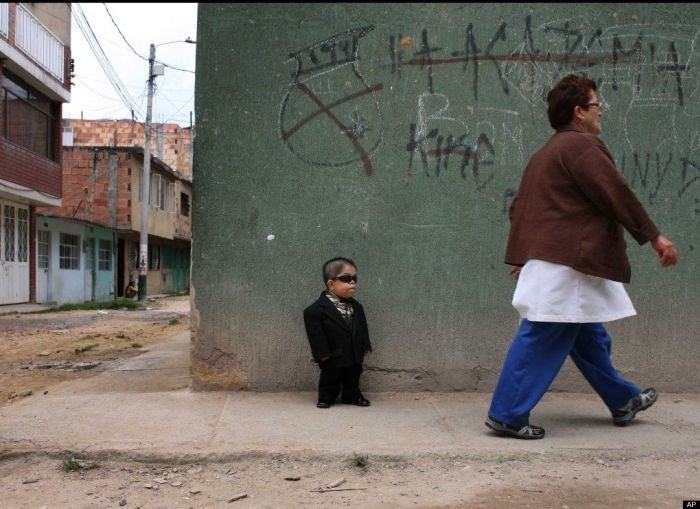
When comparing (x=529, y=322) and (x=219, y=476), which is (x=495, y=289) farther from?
(x=219, y=476)

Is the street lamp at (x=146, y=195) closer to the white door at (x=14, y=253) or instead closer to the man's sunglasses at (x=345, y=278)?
the white door at (x=14, y=253)

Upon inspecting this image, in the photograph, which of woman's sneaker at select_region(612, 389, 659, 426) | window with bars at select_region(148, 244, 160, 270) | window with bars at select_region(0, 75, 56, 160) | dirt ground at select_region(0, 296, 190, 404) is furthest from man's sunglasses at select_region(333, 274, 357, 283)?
window with bars at select_region(148, 244, 160, 270)

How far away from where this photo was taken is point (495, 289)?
13.8 feet

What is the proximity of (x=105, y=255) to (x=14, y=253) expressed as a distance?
7579 millimetres

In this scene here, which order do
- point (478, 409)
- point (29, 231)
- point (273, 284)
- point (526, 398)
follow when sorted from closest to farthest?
point (526, 398) → point (478, 409) → point (273, 284) → point (29, 231)

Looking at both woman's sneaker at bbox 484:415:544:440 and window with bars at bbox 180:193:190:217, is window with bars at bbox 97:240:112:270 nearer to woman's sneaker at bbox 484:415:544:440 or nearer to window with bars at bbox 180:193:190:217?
window with bars at bbox 180:193:190:217

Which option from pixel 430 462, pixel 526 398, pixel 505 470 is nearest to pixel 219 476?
pixel 430 462

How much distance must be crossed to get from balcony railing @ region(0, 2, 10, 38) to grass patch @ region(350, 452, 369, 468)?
15.4 m

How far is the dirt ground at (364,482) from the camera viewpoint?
106 inches

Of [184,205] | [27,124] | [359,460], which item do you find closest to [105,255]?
[27,124]

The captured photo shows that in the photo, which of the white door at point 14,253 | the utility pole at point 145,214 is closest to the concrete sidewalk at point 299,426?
the white door at point 14,253

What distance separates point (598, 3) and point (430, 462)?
305 cm

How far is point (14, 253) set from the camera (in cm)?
1666

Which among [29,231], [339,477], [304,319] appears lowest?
[339,477]
